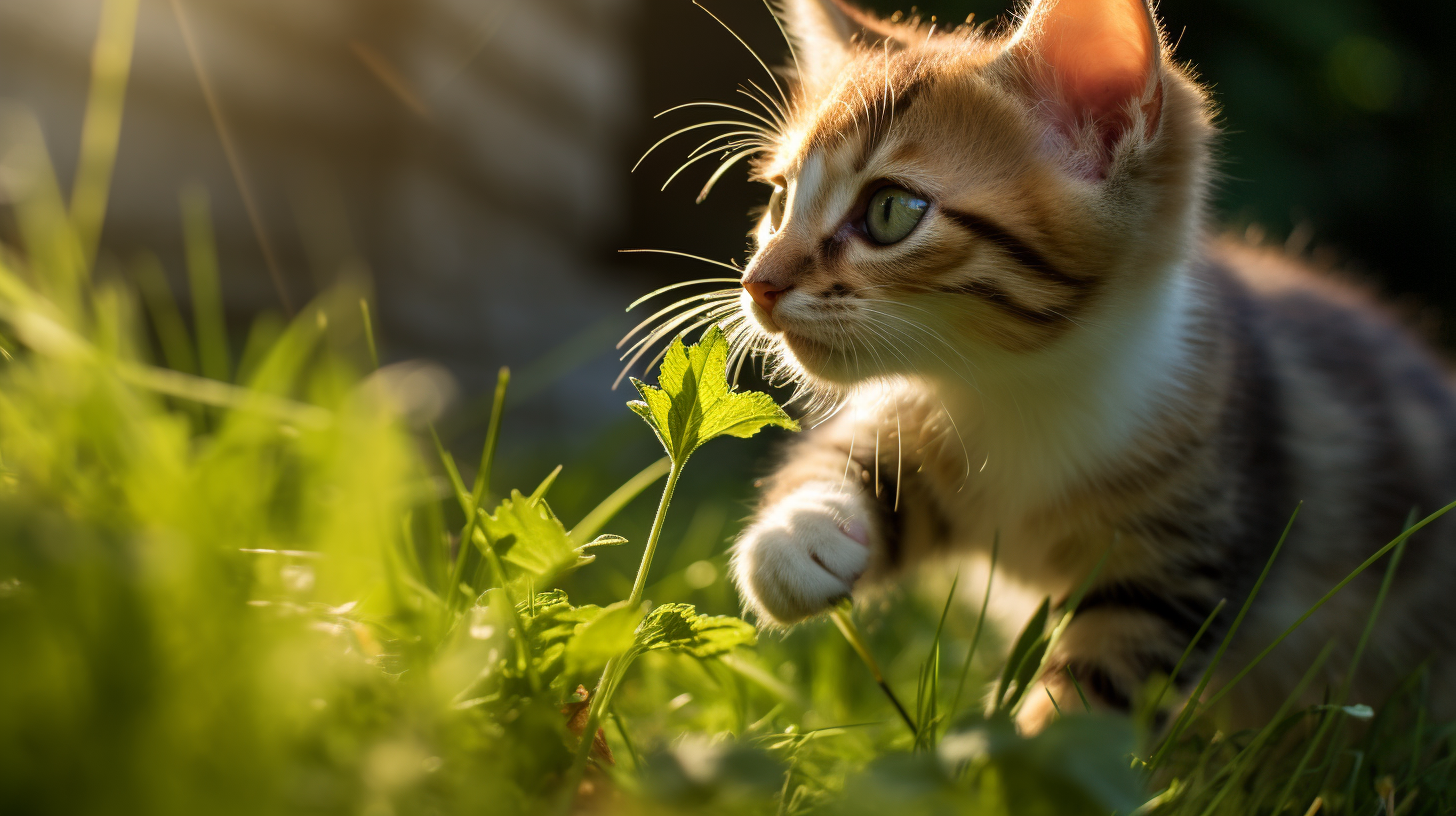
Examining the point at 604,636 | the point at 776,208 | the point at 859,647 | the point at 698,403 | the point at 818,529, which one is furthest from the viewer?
the point at 776,208

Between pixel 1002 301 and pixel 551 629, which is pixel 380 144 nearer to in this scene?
pixel 1002 301

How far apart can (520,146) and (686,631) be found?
2270mm

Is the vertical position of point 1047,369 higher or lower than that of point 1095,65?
lower

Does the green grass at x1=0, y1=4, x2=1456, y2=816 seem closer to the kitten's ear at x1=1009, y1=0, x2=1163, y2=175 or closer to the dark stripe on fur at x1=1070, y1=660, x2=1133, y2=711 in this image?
the dark stripe on fur at x1=1070, y1=660, x2=1133, y2=711

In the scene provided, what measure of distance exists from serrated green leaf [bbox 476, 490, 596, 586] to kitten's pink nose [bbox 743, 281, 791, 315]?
1.10 feet

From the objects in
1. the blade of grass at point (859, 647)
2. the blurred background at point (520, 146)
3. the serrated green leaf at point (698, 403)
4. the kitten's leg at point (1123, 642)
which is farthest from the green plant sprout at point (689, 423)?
the blurred background at point (520, 146)

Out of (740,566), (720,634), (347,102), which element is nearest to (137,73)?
(347,102)

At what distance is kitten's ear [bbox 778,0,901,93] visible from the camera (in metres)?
1.11

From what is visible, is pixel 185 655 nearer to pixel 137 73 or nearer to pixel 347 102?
pixel 137 73

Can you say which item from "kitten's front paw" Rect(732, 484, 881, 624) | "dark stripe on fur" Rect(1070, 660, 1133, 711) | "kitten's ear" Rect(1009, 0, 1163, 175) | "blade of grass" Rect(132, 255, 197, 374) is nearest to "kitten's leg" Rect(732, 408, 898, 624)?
"kitten's front paw" Rect(732, 484, 881, 624)

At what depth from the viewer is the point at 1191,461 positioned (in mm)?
923

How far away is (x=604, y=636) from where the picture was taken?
18.5 inches

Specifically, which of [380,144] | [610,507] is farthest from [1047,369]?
[380,144]

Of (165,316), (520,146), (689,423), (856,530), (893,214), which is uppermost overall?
(893,214)
